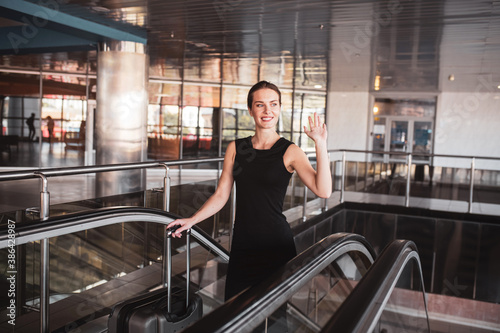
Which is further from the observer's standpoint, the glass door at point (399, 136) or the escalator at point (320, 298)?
the glass door at point (399, 136)

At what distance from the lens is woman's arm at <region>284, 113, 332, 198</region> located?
230cm

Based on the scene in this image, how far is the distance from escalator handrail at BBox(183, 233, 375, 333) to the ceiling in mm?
5427

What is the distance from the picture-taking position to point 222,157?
5188 millimetres

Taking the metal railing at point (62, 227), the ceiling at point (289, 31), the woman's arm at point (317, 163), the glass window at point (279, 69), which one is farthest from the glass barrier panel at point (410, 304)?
the glass window at point (279, 69)

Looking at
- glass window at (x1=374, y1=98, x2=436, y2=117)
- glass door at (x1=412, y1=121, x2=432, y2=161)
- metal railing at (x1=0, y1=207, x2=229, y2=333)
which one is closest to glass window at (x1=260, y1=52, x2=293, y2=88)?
glass window at (x1=374, y1=98, x2=436, y2=117)

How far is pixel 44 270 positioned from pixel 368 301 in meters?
2.18

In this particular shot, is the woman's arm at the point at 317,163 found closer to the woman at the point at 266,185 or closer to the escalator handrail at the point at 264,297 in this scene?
the woman at the point at 266,185

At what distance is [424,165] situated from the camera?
17.7 meters

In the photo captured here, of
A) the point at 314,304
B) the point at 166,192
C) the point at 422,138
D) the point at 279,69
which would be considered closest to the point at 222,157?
the point at 166,192

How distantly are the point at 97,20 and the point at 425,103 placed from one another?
13672 mm

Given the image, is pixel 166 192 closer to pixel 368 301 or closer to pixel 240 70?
pixel 368 301

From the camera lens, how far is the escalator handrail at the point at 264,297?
3.88 feet

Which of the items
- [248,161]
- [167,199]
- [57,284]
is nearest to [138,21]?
[167,199]

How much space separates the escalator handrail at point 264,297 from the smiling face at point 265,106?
680 millimetres
